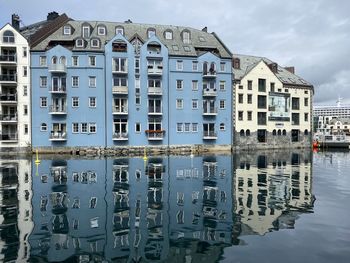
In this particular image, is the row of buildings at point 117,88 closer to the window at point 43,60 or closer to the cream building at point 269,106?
the window at point 43,60

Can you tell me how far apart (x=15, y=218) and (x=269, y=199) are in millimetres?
15270

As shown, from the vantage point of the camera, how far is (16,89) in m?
60.0

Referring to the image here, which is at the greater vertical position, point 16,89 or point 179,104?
point 16,89

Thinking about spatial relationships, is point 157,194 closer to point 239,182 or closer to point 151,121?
point 239,182

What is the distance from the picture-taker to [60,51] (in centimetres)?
5975

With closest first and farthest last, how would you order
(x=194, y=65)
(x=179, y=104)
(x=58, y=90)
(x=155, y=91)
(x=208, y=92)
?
(x=58, y=90), (x=155, y=91), (x=179, y=104), (x=208, y=92), (x=194, y=65)

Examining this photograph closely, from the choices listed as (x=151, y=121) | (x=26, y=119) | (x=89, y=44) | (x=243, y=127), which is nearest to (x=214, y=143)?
(x=243, y=127)

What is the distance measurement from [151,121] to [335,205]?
45.6m

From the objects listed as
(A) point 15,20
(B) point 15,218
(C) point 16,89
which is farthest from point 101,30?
(B) point 15,218

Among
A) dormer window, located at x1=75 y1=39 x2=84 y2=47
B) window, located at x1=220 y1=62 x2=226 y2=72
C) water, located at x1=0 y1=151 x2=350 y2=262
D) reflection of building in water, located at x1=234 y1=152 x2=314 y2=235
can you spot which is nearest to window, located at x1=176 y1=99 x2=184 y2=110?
window, located at x1=220 y1=62 x2=226 y2=72

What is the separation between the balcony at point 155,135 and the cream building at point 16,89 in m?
21.8

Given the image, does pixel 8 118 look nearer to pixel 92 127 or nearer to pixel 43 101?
pixel 43 101

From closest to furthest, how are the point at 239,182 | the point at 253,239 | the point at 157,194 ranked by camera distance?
the point at 253,239 < the point at 157,194 < the point at 239,182

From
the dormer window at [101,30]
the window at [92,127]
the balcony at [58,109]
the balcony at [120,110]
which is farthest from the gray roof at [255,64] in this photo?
the balcony at [58,109]
